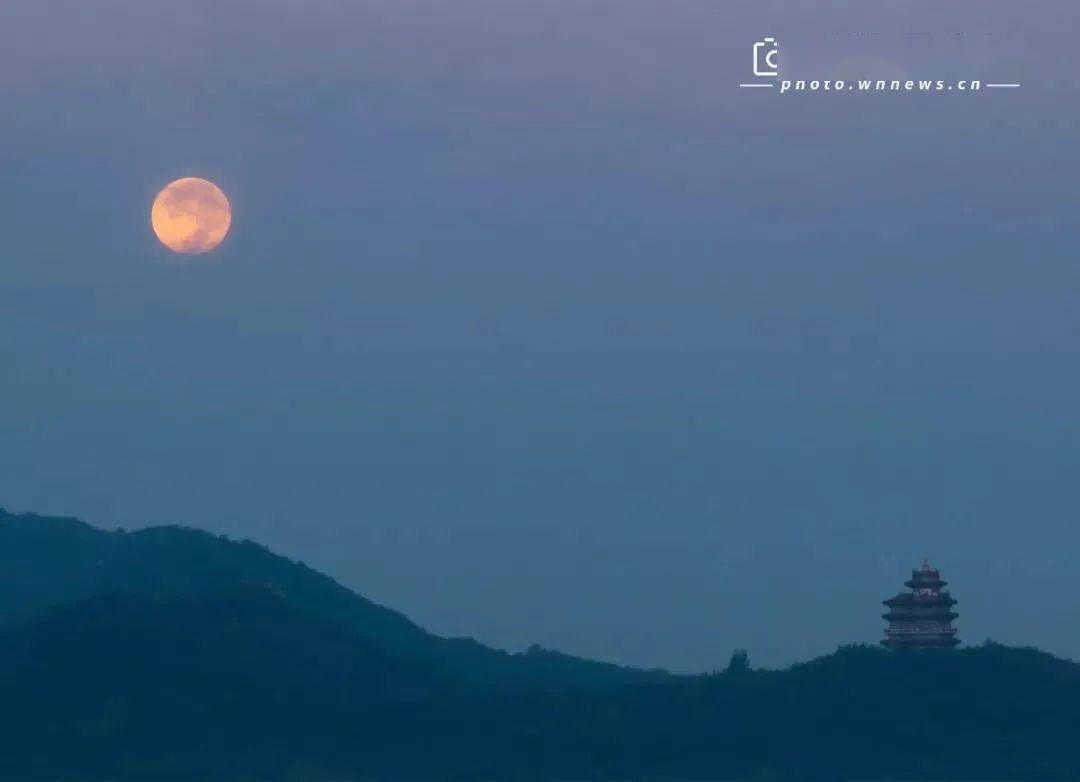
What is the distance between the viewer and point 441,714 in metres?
92.8

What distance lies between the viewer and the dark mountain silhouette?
3300 inches

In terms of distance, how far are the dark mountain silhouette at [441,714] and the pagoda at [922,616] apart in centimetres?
121

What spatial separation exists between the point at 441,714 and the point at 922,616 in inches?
1096

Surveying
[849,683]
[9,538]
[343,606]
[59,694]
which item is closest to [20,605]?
[9,538]

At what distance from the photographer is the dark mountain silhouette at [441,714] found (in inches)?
3300

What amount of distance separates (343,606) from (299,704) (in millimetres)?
36617

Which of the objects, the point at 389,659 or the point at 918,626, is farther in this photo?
the point at 389,659

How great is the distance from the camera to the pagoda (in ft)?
262

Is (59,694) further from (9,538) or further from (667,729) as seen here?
(9,538)

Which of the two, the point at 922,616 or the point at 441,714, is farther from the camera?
the point at 441,714

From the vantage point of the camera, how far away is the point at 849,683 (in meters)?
86.2

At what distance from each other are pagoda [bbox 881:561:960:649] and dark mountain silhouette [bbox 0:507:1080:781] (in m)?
1.21

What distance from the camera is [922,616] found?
80.3m

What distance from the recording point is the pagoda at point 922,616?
7975cm
